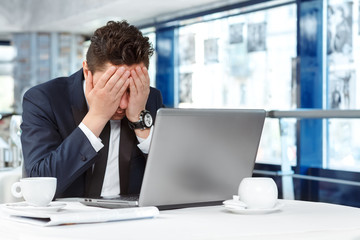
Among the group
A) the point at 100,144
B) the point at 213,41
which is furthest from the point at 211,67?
the point at 100,144

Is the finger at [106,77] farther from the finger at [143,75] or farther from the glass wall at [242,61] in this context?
the glass wall at [242,61]

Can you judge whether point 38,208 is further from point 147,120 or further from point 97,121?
point 147,120

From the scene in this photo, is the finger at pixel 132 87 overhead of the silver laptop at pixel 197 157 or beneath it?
overhead

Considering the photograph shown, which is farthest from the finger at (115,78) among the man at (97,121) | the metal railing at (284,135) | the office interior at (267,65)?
the metal railing at (284,135)

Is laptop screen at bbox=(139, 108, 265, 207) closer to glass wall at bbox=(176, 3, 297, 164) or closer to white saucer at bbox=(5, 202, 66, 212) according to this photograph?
white saucer at bbox=(5, 202, 66, 212)

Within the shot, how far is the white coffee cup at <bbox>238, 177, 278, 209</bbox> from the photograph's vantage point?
4.83 ft

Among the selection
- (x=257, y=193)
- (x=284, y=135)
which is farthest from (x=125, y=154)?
(x=284, y=135)

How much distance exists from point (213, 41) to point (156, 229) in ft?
17.2

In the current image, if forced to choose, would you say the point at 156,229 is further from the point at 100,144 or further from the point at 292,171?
the point at 292,171

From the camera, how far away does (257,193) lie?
1470mm

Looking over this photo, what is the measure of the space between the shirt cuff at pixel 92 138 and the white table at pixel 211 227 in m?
0.41

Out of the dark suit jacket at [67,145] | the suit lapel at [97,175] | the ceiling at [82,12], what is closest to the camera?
the dark suit jacket at [67,145]

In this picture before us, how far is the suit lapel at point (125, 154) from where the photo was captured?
1946 millimetres

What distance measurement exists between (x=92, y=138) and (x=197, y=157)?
1.38 ft
